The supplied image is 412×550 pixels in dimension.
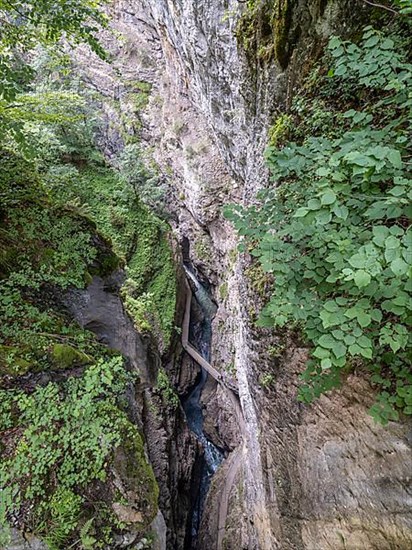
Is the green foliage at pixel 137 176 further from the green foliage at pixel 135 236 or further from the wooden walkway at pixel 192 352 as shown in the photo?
the wooden walkway at pixel 192 352

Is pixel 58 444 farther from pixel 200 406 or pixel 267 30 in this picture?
pixel 200 406

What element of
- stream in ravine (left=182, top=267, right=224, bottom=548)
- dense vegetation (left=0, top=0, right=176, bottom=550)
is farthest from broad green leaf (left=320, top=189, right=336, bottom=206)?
stream in ravine (left=182, top=267, right=224, bottom=548)

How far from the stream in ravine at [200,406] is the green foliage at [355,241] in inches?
320

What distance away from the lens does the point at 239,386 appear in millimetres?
6867

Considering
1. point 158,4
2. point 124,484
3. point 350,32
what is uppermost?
point 158,4

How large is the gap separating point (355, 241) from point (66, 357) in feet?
10.3

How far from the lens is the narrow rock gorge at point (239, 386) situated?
273 centimetres

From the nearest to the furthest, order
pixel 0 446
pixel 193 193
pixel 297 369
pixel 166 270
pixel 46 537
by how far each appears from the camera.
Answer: pixel 46 537 < pixel 0 446 < pixel 297 369 < pixel 166 270 < pixel 193 193

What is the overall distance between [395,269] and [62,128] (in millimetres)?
11738

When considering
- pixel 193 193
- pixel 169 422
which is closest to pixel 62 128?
pixel 193 193

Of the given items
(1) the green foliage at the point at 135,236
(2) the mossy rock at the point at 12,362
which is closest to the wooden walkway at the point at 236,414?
(1) the green foliage at the point at 135,236

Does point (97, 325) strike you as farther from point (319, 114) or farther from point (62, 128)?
point (62, 128)

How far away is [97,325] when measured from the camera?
5.07m

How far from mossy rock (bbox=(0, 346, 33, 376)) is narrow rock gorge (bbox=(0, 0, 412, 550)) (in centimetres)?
2
